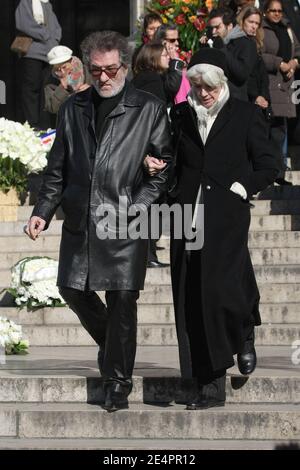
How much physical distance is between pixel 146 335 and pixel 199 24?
17.5 ft

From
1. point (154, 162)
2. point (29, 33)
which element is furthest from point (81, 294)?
point (29, 33)

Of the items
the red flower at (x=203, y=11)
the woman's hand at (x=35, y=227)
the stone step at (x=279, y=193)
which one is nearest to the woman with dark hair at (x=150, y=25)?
the red flower at (x=203, y=11)

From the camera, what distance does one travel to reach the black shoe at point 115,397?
9719 millimetres

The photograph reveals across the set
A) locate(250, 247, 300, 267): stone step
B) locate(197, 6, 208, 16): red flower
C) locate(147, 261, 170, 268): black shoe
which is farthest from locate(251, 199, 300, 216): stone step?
locate(197, 6, 208, 16): red flower

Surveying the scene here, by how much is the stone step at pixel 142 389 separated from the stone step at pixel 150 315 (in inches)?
96.9

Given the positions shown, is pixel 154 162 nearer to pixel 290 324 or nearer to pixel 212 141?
pixel 212 141

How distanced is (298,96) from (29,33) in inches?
131

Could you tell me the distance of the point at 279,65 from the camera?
16234 millimetres

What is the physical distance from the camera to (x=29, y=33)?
18.4 m

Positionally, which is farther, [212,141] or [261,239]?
[261,239]

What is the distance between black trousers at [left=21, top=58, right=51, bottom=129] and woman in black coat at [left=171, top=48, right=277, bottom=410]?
868 cm

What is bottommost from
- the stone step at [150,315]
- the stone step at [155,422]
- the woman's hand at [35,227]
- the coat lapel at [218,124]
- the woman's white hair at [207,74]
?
the stone step at [155,422]

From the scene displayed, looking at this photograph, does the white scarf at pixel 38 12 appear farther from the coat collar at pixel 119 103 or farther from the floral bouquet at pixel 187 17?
the coat collar at pixel 119 103

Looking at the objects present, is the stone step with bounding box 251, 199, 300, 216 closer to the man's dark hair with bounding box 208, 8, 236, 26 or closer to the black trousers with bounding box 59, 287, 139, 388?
the man's dark hair with bounding box 208, 8, 236, 26
